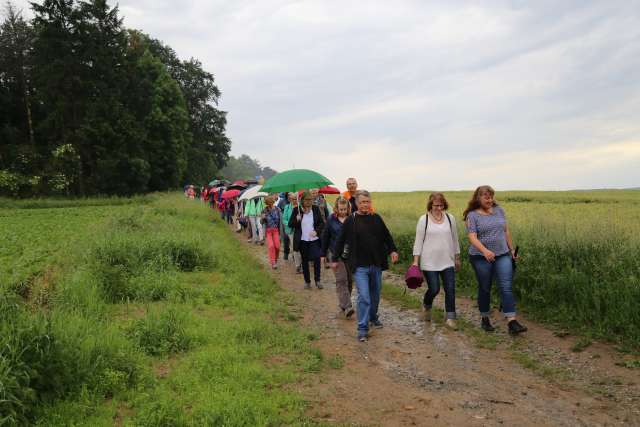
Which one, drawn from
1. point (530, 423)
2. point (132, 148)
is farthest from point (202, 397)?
point (132, 148)

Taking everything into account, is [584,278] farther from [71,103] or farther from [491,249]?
[71,103]

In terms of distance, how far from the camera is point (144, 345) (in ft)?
18.3

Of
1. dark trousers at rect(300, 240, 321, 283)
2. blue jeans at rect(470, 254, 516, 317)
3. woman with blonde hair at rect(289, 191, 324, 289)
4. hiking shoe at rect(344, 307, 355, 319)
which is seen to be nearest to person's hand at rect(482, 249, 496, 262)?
blue jeans at rect(470, 254, 516, 317)

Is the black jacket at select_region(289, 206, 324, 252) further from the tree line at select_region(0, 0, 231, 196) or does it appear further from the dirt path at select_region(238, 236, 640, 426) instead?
the tree line at select_region(0, 0, 231, 196)

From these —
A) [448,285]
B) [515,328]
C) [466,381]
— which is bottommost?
[466,381]

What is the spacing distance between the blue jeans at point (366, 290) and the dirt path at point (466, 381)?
0.28m

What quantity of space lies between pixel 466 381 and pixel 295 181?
686 centimetres

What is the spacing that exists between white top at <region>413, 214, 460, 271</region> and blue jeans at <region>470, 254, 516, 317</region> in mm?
334

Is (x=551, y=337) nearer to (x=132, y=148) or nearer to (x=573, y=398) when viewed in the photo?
(x=573, y=398)

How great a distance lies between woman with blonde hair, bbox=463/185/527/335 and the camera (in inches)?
254

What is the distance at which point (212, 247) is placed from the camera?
11.7 meters

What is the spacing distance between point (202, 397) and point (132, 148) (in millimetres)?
39358

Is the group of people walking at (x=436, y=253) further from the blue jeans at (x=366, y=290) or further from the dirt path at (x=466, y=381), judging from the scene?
the dirt path at (x=466, y=381)

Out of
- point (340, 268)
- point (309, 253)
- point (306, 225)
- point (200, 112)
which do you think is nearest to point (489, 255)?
point (340, 268)
